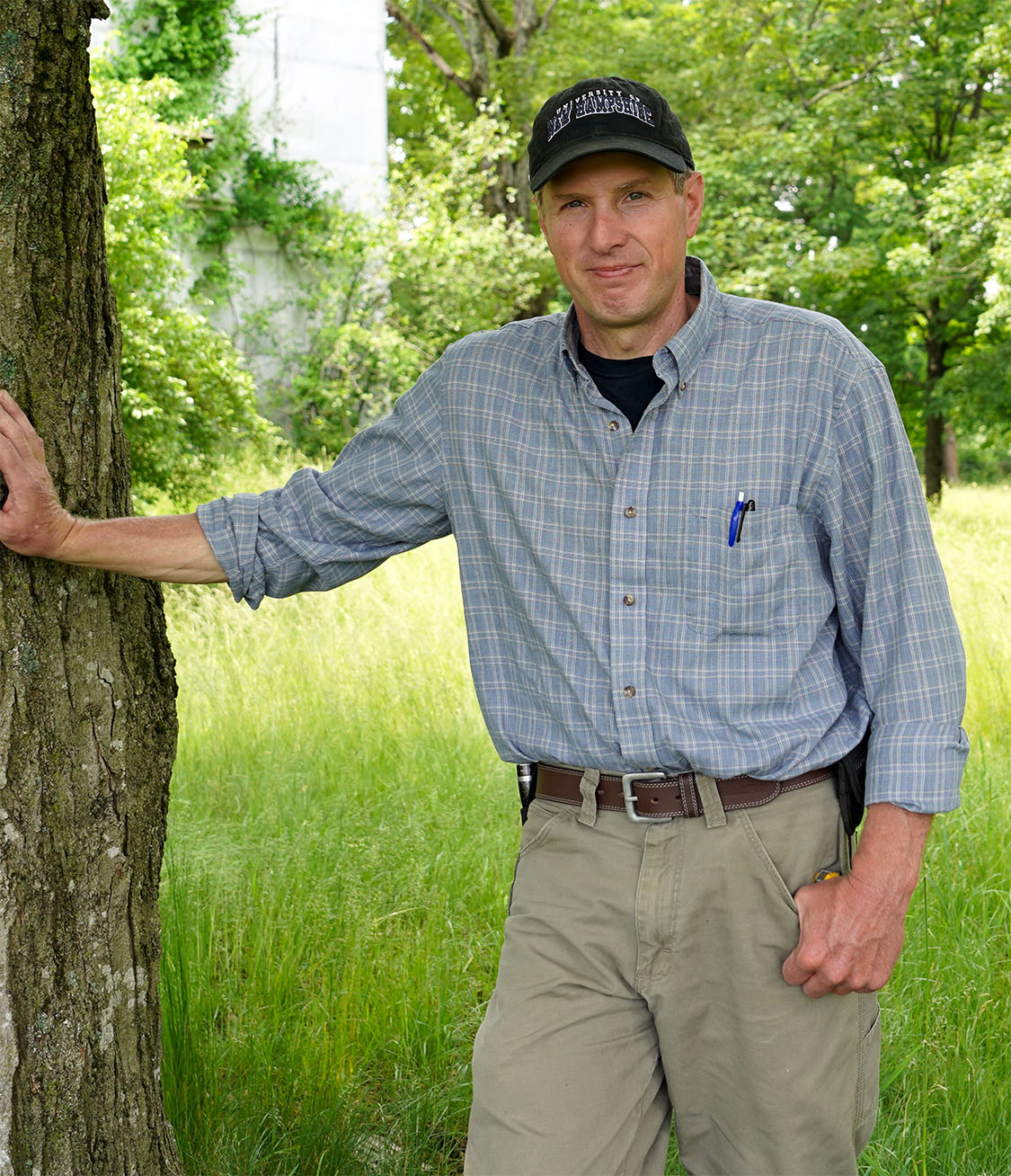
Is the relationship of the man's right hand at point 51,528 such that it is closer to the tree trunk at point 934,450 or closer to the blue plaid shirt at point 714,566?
the blue plaid shirt at point 714,566

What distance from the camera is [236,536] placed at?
2602mm

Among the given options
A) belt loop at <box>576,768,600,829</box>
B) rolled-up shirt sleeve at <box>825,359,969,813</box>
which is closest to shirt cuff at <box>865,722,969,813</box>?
rolled-up shirt sleeve at <box>825,359,969,813</box>

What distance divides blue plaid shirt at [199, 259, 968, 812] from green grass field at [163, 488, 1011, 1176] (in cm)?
119

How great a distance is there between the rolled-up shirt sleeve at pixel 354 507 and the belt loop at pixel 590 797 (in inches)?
26.6

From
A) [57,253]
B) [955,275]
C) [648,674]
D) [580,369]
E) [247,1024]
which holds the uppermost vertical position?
[955,275]

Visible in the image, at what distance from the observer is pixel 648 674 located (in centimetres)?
237

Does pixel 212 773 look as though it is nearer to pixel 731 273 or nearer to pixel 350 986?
pixel 350 986

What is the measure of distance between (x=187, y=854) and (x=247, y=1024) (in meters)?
0.93

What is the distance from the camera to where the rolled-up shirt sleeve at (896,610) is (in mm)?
2273

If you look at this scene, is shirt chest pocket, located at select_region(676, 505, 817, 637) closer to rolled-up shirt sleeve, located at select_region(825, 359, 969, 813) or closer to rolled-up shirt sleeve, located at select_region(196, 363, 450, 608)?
rolled-up shirt sleeve, located at select_region(825, 359, 969, 813)

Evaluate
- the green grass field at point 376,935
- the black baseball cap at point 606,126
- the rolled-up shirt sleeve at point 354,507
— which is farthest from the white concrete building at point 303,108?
the black baseball cap at point 606,126

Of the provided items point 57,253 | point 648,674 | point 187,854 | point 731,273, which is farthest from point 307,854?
point 731,273

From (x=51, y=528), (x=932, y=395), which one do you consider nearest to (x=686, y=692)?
(x=51, y=528)

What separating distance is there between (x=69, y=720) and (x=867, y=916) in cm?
149
